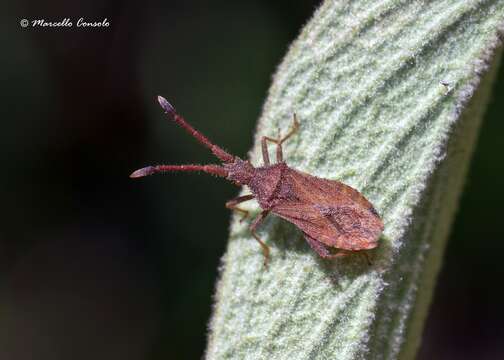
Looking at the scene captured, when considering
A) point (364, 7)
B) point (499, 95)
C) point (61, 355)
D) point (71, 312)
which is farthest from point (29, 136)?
point (499, 95)

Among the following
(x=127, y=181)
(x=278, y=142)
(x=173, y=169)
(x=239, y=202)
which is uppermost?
(x=278, y=142)

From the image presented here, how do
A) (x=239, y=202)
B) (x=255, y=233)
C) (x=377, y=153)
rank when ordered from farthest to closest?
(x=239, y=202)
(x=255, y=233)
(x=377, y=153)

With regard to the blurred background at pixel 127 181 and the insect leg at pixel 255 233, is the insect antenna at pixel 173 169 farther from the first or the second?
the blurred background at pixel 127 181

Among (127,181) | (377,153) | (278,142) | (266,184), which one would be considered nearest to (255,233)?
(266,184)

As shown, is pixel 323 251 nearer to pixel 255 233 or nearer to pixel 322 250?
pixel 322 250

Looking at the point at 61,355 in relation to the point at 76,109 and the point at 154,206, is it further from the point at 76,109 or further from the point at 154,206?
the point at 76,109
